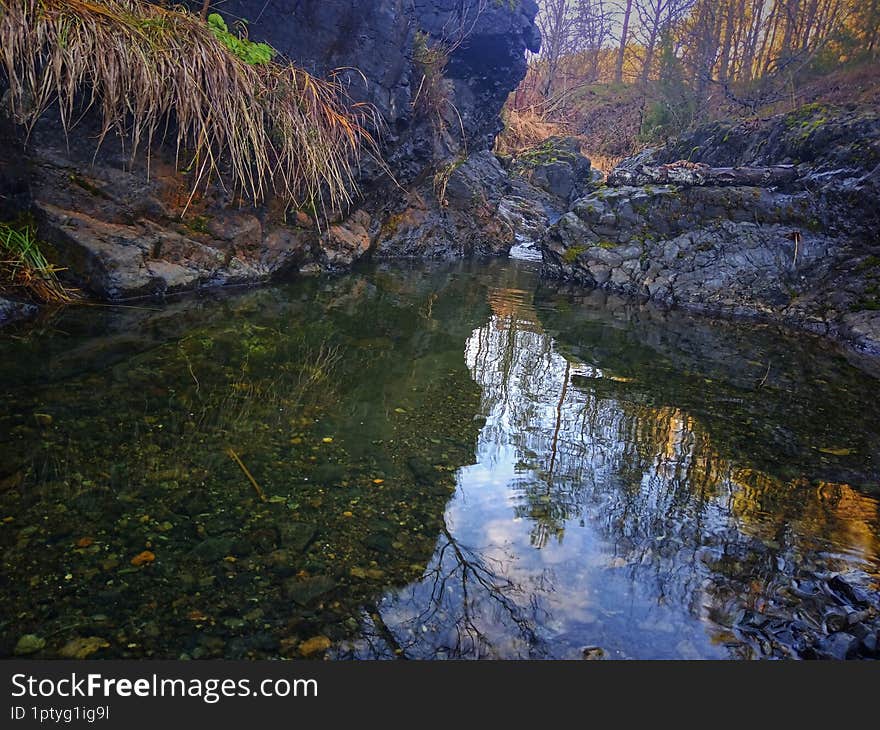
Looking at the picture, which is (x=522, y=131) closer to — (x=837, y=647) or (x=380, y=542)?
(x=380, y=542)

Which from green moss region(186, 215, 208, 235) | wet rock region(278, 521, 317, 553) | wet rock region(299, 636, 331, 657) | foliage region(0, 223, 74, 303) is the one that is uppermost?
green moss region(186, 215, 208, 235)

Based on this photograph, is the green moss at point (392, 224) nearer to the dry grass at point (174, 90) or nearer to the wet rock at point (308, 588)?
the dry grass at point (174, 90)

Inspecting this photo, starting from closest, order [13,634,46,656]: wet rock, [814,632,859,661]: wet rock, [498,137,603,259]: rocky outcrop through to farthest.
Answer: [13,634,46,656]: wet rock → [814,632,859,661]: wet rock → [498,137,603,259]: rocky outcrop

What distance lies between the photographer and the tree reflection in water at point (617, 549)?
1.76 meters

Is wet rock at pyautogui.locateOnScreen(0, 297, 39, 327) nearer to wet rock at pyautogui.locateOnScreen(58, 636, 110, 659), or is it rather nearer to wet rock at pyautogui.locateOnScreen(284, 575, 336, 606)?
wet rock at pyautogui.locateOnScreen(58, 636, 110, 659)

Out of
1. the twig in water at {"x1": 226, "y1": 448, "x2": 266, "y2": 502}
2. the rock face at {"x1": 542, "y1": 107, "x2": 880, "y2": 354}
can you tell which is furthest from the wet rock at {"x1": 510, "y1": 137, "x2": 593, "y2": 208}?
the twig in water at {"x1": 226, "y1": 448, "x2": 266, "y2": 502}

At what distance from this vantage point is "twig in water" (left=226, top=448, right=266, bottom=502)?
2.31 meters

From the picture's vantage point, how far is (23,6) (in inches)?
170

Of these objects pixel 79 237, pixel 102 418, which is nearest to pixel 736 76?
pixel 79 237

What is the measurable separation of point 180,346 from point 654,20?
2215 cm

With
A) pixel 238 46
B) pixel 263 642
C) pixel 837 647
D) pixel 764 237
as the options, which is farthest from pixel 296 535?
pixel 764 237

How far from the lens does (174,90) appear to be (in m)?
5.10

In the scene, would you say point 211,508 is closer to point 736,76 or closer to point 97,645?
point 97,645

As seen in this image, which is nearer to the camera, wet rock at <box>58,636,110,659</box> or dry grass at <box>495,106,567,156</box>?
wet rock at <box>58,636,110,659</box>
